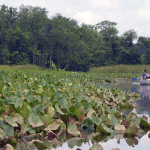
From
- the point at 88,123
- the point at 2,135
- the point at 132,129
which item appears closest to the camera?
the point at 2,135

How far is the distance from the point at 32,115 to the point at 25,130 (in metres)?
0.21

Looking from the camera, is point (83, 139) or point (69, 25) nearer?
point (83, 139)

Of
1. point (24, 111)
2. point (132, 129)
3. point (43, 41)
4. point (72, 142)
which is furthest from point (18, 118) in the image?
point (43, 41)

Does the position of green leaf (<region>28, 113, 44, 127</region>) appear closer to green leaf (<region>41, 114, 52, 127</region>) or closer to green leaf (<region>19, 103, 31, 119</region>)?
green leaf (<region>41, 114, 52, 127</region>)

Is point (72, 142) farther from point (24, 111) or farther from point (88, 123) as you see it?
point (24, 111)

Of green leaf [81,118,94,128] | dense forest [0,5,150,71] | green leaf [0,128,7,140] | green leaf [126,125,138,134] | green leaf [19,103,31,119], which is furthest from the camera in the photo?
dense forest [0,5,150,71]

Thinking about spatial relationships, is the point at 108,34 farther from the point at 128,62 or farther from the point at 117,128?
the point at 117,128

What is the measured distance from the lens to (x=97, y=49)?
181 feet

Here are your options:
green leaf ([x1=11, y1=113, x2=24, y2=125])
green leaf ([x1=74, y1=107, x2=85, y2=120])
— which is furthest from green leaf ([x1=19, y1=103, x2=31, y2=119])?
green leaf ([x1=74, y1=107, x2=85, y2=120])

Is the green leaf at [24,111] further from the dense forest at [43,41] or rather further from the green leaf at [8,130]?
the dense forest at [43,41]

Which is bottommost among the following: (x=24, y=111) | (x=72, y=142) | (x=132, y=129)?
(x=72, y=142)

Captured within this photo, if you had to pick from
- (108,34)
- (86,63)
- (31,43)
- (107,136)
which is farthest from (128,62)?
(107,136)

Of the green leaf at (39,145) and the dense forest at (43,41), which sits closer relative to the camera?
the green leaf at (39,145)

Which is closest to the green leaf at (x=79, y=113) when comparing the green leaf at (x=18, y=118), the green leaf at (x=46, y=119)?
the green leaf at (x=46, y=119)
